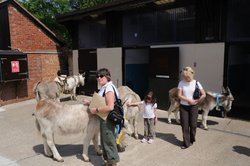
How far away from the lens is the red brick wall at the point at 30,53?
34.3ft

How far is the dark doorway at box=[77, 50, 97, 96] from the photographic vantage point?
433 inches

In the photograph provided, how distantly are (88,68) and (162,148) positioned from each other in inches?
282

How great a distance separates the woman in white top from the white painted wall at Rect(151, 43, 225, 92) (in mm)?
2481

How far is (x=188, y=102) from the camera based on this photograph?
15.5 feet

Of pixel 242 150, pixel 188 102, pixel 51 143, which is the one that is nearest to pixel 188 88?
pixel 188 102

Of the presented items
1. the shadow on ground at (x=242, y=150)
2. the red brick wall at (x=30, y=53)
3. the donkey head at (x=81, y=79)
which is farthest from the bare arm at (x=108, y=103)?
the red brick wall at (x=30, y=53)

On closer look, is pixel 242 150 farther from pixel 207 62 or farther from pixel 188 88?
pixel 207 62

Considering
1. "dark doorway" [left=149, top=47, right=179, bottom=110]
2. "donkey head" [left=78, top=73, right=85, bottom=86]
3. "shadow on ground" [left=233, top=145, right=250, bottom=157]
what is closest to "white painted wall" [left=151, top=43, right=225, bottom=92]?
"dark doorway" [left=149, top=47, right=179, bottom=110]

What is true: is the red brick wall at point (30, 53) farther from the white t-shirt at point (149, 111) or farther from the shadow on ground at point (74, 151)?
the white t-shirt at point (149, 111)

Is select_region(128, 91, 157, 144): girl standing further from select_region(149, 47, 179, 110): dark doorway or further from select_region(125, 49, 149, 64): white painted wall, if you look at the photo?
select_region(125, 49, 149, 64): white painted wall

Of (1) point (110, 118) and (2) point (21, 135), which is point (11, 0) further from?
(1) point (110, 118)

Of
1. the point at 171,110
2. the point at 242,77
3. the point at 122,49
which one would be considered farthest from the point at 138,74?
the point at 242,77

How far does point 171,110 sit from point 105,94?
3479 millimetres

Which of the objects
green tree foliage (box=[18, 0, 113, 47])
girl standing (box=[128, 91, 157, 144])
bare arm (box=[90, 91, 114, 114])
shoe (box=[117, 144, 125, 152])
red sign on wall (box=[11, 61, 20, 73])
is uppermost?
green tree foliage (box=[18, 0, 113, 47])
